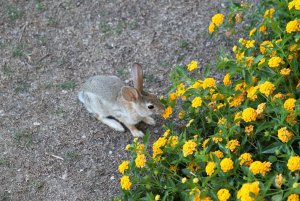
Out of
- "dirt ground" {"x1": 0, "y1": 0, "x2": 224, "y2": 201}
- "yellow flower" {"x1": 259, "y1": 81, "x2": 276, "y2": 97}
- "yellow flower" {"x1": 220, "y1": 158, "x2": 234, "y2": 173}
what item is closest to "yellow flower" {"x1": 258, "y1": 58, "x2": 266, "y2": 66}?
"yellow flower" {"x1": 259, "y1": 81, "x2": 276, "y2": 97}

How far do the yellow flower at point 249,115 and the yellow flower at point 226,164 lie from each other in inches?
13.5

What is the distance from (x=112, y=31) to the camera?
5984mm

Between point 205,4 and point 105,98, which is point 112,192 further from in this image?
point 205,4

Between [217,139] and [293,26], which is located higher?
[293,26]

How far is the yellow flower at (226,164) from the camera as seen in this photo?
3429mm

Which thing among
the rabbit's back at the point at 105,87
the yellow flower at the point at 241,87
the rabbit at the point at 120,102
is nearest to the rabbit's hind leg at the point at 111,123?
the rabbit at the point at 120,102

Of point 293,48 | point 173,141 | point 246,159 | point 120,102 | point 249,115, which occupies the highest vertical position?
point 293,48

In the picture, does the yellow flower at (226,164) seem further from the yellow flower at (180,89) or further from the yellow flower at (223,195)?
the yellow flower at (180,89)

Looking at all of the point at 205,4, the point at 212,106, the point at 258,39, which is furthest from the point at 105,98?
the point at 205,4

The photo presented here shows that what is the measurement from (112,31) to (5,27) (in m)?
1.31

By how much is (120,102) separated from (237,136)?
129cm

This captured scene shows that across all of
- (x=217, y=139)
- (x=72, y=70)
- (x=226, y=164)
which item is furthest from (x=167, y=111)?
(x=72, y=70)

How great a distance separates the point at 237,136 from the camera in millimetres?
3848

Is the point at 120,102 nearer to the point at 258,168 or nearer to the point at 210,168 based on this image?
the point at 210,168
